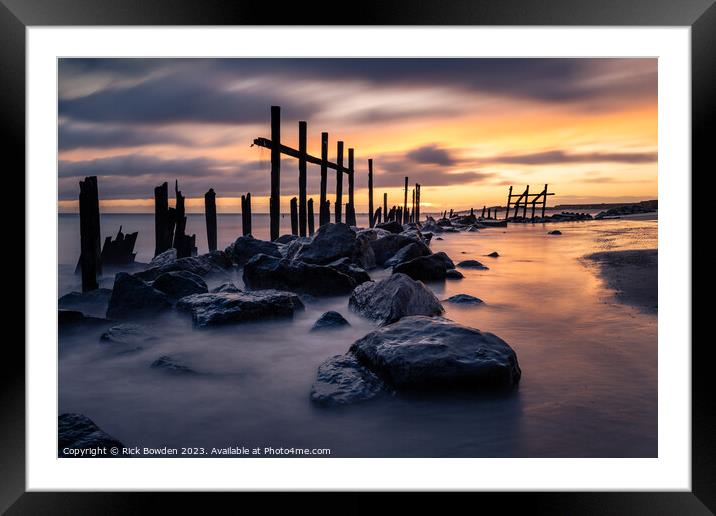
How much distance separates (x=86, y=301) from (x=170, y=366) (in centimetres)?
341

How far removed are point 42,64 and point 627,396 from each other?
363 cm

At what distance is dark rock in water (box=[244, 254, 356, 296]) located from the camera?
6023mm

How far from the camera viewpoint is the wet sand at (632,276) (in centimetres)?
567

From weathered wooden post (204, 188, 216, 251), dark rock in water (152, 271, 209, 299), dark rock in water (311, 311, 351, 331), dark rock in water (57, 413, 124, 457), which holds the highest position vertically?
weathered wooden post (204, 188, 216, 251)

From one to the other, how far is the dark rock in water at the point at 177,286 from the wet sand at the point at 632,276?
203 inches

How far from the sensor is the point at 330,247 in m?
7.98

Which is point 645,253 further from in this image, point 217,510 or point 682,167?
point 217,510

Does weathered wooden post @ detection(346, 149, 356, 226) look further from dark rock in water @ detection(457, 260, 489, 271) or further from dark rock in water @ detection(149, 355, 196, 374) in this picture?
dark rock in water @ detection(149, 355, 196, 374)

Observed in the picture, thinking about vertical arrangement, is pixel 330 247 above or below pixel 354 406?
above

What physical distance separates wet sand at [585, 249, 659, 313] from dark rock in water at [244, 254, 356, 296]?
3.56 metres

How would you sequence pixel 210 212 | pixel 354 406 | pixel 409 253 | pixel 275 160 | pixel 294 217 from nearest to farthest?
1. pixel 354 406
2. pixel 409 253
3. pixel 275 160
4. pixel 210 212
5. pixel 294 217

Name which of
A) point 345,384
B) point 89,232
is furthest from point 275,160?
point 345,384

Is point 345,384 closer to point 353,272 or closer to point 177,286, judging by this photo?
point 177,286

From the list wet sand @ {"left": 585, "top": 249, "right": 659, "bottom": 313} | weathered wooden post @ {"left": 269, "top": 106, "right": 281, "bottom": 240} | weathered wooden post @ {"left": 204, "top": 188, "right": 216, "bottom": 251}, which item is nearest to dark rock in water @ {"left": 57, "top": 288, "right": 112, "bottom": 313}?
weathered wooden post @ {"left": 269, "top": 106, "right": 281, "bottom": 240}
